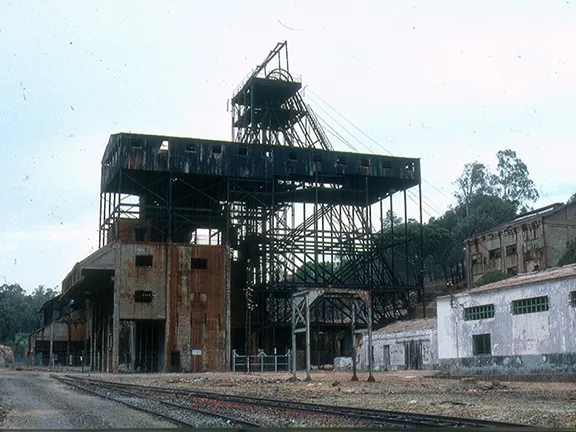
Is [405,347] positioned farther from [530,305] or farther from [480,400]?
[480,400]

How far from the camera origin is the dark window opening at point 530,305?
3080 centimetres

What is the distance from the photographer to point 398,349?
4800cm

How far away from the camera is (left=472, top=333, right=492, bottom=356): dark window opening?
34.2 meters

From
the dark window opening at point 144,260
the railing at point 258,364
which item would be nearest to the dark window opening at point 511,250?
the railing at point 258,364

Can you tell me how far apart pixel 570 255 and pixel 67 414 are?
50.6 meters

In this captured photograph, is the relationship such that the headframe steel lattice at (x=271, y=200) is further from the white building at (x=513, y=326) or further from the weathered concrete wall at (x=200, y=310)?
the white building at (x=513, y=326)

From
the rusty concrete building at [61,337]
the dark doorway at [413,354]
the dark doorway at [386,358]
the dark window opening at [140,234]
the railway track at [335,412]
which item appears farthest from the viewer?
the rusty concrete building at [61,337]

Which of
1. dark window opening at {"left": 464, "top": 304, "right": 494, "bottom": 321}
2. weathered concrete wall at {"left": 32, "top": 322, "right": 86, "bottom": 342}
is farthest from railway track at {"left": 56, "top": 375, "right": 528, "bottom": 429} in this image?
weathered concrete wall at {"left": 32, "top": 322, "right": 86, "bottom": 342}

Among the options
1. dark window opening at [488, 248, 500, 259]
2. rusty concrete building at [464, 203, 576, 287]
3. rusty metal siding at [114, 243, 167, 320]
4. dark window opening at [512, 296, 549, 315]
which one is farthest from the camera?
dark window opening at [488, 248, 500, 259]

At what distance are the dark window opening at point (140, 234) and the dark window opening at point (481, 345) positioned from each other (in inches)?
1304

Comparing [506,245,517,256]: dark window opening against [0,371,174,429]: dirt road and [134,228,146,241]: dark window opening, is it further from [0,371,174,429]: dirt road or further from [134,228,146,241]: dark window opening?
[0,371,174,429]: dirt road

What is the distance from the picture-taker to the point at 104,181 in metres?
61.8

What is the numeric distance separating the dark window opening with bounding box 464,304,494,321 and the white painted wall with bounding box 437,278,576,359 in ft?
0.62

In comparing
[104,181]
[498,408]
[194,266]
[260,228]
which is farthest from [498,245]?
[498,408]
